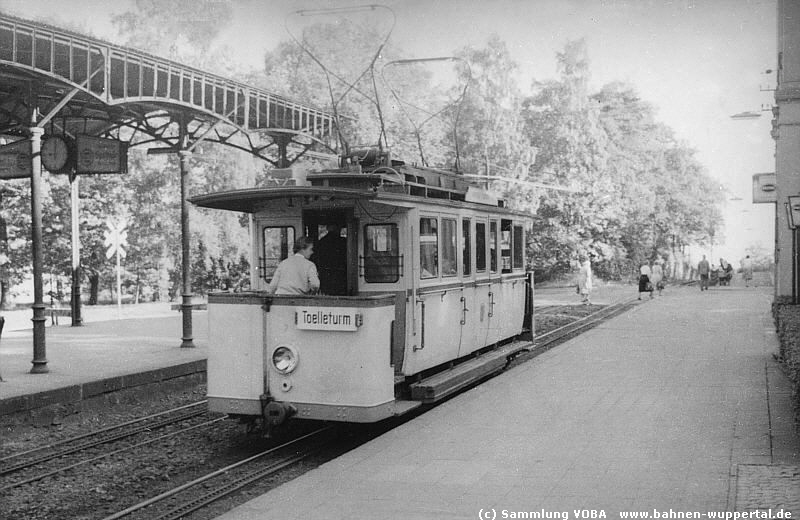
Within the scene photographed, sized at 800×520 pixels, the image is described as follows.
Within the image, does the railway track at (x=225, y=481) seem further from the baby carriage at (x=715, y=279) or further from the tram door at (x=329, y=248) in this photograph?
the baby carriage at (x=715, y=279)

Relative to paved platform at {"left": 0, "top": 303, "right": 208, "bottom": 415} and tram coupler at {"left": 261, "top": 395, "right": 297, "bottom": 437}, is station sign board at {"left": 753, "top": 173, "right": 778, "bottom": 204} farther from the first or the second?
tram coupler at {"left": 261, "top": 395, "right": 297, "bottom": 437}

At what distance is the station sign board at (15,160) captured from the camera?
53.3 ft

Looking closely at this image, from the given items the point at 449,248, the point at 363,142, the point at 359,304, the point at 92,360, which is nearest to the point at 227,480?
the point at 359,304

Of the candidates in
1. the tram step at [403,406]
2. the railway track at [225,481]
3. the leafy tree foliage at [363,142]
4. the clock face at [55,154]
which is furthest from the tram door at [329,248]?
the leafy tree foliage at [363,142]

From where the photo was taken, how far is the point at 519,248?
45.9 feet

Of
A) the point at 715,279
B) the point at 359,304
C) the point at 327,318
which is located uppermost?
the point at 359,304

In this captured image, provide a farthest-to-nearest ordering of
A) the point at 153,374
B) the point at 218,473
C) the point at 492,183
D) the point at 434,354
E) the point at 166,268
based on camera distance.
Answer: the point at 166,268
the point at 492,183
the point at 153,374
the point at 434,354
the point at 218,473

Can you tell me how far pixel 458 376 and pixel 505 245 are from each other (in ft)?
10.6

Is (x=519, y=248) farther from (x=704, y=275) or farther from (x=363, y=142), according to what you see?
(x=704, y=275)

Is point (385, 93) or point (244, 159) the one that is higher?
point (385, 93)

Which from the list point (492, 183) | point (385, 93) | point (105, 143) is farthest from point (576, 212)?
point (105, 143)

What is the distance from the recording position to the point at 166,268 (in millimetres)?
39188

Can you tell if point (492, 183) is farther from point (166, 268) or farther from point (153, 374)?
point (153, 374)

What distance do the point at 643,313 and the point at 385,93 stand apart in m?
14.2
